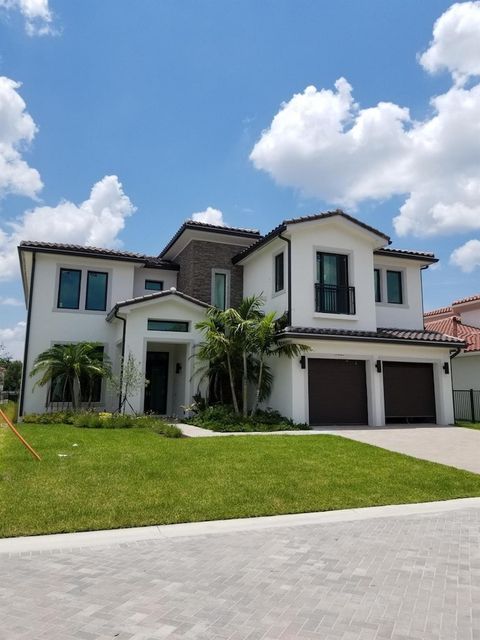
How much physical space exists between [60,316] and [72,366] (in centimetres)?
307

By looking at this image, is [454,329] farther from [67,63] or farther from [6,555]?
[6,555]

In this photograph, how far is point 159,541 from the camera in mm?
5250

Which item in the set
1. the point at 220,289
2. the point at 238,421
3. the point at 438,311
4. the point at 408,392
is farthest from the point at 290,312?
the point at 438,311

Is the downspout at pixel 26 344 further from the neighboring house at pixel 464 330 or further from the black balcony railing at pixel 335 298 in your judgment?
the neighboring house at pixel 464 330

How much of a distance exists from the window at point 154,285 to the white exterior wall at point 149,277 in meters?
0.14

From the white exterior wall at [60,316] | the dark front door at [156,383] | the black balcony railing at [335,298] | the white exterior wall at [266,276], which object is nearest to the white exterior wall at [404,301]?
the black balcony railing at [335,298]

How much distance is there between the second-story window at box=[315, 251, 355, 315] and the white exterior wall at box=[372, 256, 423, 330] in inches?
100

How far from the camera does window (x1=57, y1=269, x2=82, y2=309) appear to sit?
1930 cm

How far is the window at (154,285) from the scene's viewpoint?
21.5m

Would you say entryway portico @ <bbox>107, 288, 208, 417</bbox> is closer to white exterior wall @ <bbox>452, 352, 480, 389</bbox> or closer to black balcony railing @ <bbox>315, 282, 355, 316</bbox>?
black balcony railing @ <bbox>315, 282, 355, 316</bbox>

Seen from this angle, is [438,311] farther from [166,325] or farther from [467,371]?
[166,325]

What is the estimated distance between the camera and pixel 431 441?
42.8 ft

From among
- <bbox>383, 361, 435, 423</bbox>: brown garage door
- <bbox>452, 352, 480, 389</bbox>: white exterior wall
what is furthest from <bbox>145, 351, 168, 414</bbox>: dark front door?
<bbox>452, 352, 480, 389</bbox>: white exterior wall

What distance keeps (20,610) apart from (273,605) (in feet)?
6.44
